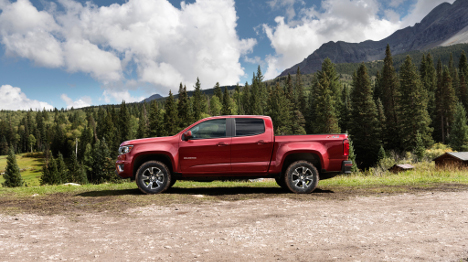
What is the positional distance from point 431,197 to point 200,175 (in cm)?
628

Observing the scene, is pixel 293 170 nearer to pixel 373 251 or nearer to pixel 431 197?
pixel 431 197

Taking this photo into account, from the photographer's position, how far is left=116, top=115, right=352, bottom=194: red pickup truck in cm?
848

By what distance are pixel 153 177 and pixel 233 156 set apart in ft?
7.92

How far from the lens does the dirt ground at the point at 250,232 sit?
13.7ft

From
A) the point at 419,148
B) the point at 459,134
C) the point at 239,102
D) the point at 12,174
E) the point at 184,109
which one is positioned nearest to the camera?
the point at 419,148

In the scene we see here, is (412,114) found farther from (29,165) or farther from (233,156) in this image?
(29,165)

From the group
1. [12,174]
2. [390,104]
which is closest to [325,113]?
[390,104]

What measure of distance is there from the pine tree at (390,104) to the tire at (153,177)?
185ft

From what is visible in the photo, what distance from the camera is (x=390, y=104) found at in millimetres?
64438

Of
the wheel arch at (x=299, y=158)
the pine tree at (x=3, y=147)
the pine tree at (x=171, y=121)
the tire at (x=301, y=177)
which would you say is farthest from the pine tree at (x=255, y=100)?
the pine tree at (x=3, y=147)

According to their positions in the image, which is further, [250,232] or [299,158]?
[299,158]

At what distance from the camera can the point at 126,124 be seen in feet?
301

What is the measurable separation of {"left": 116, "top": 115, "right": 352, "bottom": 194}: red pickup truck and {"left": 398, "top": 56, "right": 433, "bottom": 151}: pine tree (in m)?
51.6

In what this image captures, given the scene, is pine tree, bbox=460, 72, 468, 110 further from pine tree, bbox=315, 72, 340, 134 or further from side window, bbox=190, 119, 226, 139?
side window, bbox=190, 119, 226, 139
